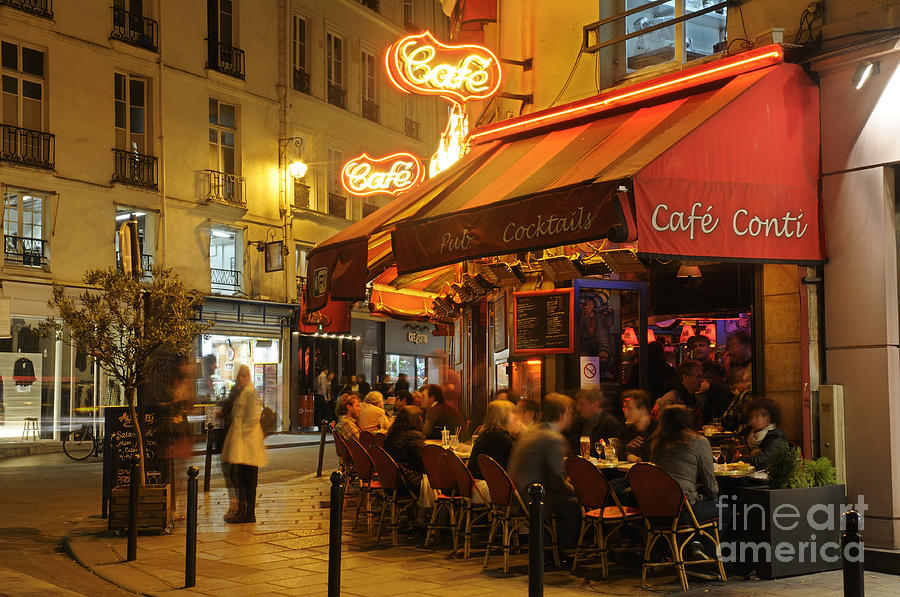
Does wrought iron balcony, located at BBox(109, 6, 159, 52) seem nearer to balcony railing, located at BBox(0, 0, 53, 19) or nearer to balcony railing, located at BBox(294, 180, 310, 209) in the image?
balcony railing, located at BBox(0, 0, 53, 19)

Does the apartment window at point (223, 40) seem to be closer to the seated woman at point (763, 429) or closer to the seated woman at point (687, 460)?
the seated woman at point (763, 429)

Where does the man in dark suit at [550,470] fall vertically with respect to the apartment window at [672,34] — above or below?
below

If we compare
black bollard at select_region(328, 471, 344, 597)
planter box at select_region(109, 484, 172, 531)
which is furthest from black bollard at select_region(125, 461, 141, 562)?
black bollard at select_region(328, 471, 344, 597)

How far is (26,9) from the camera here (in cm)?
2239

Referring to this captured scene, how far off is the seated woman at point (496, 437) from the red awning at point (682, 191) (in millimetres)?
1604

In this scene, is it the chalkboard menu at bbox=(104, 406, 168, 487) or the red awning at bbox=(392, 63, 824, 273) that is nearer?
the red awning at bbox=(392, 63, 824, 273)

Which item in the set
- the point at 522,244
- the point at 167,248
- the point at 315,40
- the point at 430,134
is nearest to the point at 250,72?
the point at 315,40

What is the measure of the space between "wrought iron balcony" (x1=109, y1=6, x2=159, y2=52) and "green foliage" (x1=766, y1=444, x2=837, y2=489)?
2148 centimetres

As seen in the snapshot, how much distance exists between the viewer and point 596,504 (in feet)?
26.1

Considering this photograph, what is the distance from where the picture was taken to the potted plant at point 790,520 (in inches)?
303

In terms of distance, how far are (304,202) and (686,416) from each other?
2314cm

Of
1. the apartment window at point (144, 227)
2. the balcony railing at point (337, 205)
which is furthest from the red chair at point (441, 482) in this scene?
the balcony railing at point (337, 205)

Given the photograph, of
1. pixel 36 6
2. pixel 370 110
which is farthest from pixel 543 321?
pixel 370 110

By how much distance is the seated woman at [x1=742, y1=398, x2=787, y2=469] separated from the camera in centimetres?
847
